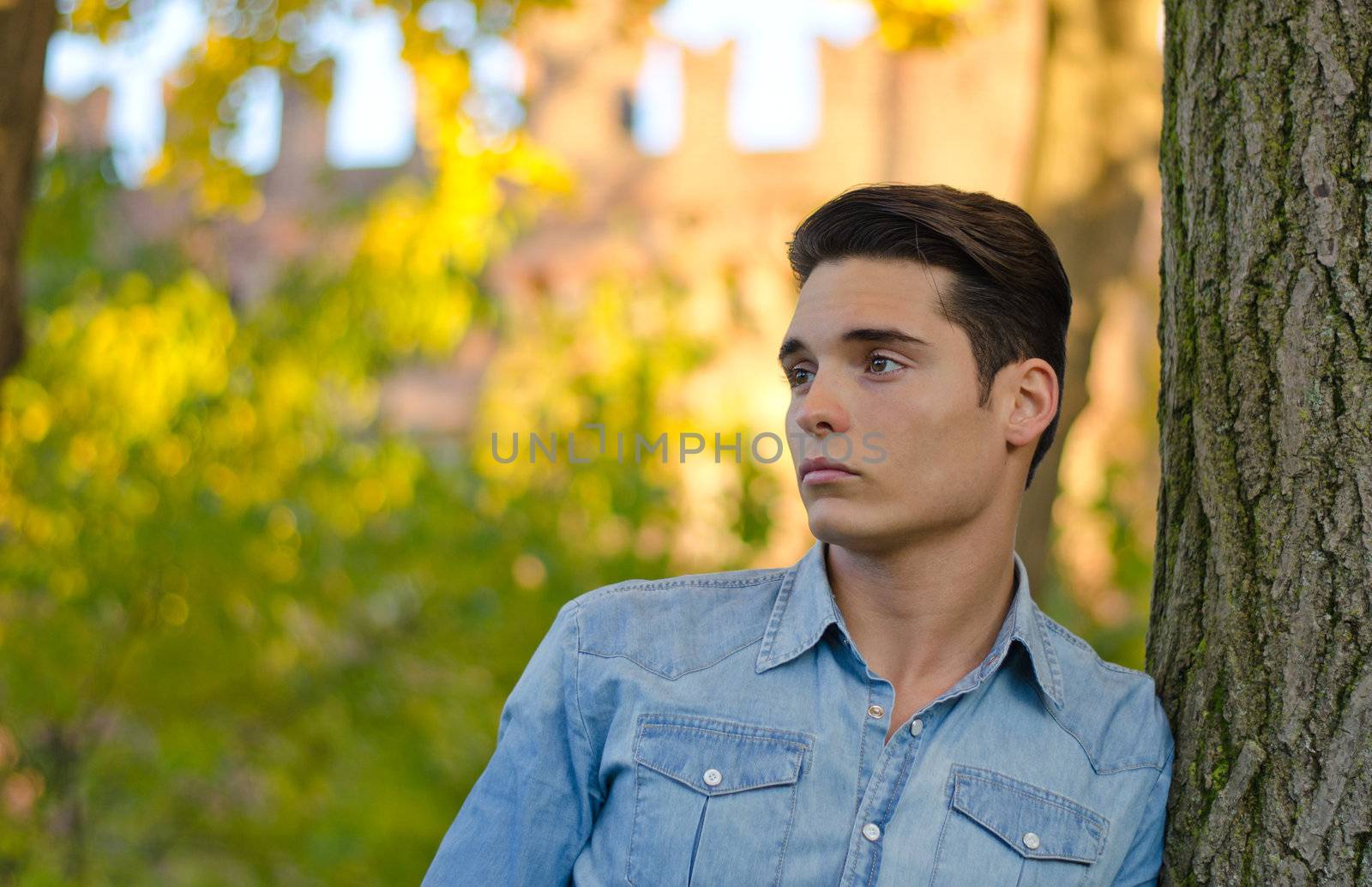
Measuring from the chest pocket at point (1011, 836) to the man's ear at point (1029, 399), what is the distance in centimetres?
49

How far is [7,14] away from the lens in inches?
153

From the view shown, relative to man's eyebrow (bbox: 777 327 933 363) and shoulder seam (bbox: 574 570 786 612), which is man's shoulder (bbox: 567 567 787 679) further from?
man's eyebrow (bbox: 777 327 933 363)

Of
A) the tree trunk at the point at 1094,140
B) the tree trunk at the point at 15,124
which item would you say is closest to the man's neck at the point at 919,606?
the tree trunk at the point at 1094,140

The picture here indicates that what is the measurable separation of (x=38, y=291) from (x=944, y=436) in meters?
6.84

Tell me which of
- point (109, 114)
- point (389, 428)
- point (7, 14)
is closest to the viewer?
point (7, 14)

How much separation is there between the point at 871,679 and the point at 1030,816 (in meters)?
0.27

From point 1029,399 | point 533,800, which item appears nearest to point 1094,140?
point 1029,399

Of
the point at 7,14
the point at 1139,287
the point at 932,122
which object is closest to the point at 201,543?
the point at 7,14

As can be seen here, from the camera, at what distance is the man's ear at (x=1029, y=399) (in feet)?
6.71

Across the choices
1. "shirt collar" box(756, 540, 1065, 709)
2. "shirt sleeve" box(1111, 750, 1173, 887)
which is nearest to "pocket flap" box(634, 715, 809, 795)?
"shirt collar" box(756, 540, 1065, 709)

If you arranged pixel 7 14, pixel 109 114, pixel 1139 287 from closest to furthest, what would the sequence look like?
pixel 7 14, pixel 1139 287, pixel 109 114

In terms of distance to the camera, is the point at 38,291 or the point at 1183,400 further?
the point at 38,291

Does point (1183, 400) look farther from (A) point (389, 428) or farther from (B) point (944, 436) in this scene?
(A) point (389, 428)

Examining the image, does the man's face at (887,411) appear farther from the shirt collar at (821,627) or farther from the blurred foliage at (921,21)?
the blurred foliage at (921,21)
